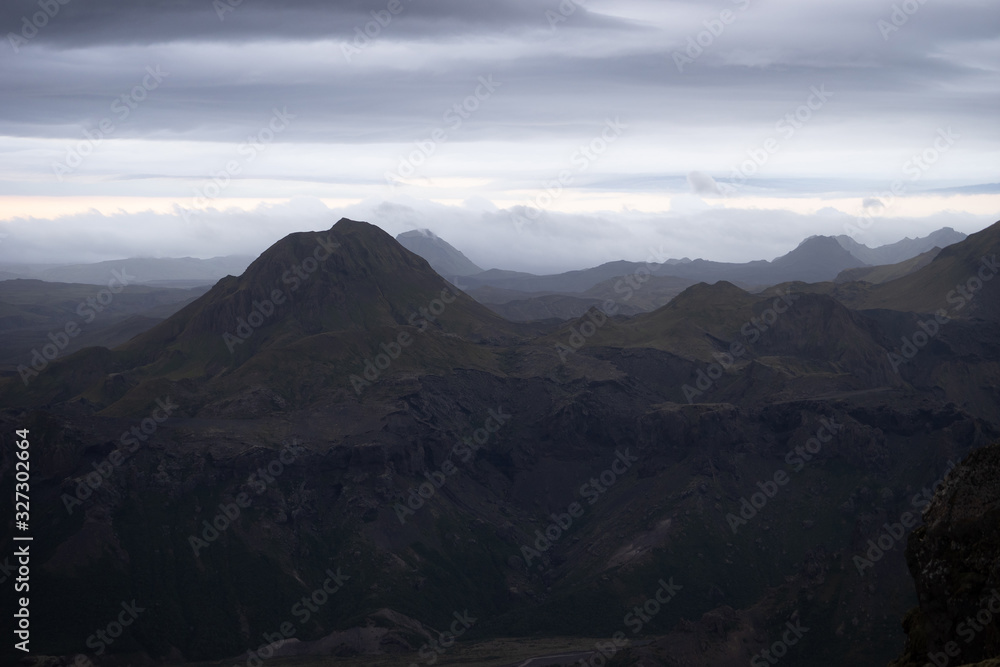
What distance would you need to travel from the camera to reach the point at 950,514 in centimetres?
5600

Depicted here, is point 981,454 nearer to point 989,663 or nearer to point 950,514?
point 950,514

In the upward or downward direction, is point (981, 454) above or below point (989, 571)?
above

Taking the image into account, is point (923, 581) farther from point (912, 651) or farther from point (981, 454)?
point (981, 454)

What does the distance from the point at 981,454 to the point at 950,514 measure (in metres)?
3.97

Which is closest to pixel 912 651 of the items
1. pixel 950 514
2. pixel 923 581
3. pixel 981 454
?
pixel 923 581

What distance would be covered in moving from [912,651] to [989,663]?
12499 mm

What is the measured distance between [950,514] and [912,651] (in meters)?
8.57

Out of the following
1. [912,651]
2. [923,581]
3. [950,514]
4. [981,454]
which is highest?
[981,454]

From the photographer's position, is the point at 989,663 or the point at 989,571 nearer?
the point at 989,663

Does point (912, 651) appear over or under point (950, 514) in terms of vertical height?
under

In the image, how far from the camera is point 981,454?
56.2 metres

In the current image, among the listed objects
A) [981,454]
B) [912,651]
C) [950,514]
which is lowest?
[912,651]

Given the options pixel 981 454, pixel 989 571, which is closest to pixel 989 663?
pixel 989 571

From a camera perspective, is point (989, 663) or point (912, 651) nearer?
point (989, 663)
